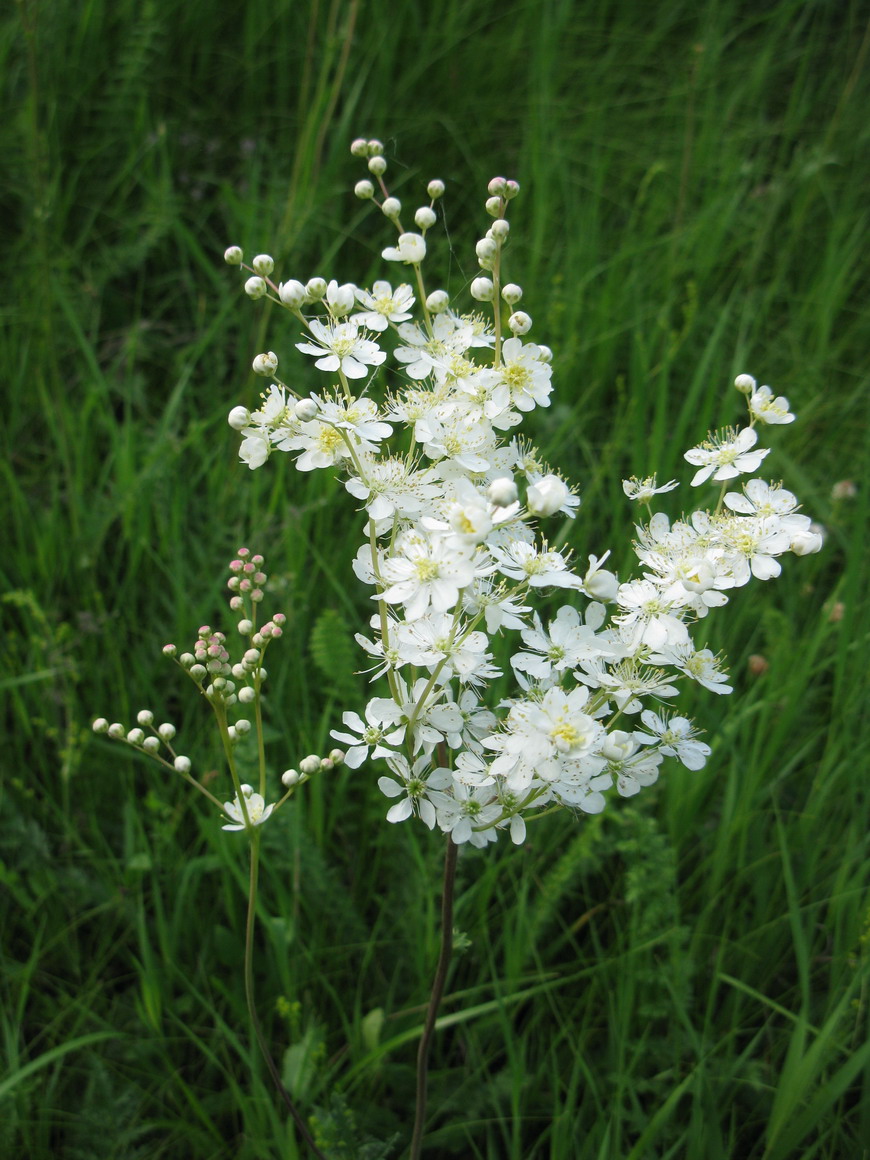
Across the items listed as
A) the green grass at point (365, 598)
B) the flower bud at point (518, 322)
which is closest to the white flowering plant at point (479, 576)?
the flower bud at point (518, 322)

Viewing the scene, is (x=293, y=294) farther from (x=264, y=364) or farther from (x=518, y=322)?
(x=518, y=322)

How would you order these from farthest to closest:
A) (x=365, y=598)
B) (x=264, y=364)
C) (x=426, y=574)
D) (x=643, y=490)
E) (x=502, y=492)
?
1. (x=365, y=598)
2. (x=643, y=490)
3. (x=264, y=364)
4. (x=426, y=574)
5. (x=502, y=492)

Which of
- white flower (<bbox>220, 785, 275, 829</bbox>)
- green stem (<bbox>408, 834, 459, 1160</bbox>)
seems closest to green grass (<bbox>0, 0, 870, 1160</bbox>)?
green stem (<bbox>408, 834, 459, 1160</bbox>)

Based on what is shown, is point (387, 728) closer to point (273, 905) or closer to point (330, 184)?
point (273, 905)

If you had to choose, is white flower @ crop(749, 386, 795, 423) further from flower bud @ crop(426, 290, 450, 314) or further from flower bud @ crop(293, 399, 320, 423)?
flower bud @ crop(293, 399, 320, 423)

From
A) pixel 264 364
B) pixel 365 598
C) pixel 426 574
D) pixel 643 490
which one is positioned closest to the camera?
pixel 426 574

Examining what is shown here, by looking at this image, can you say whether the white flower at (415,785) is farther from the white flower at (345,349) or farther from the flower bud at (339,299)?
the flower bud at (339,299)

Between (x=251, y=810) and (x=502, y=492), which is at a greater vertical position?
(x=502, y=492)

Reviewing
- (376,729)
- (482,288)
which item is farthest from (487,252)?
(376,729)
